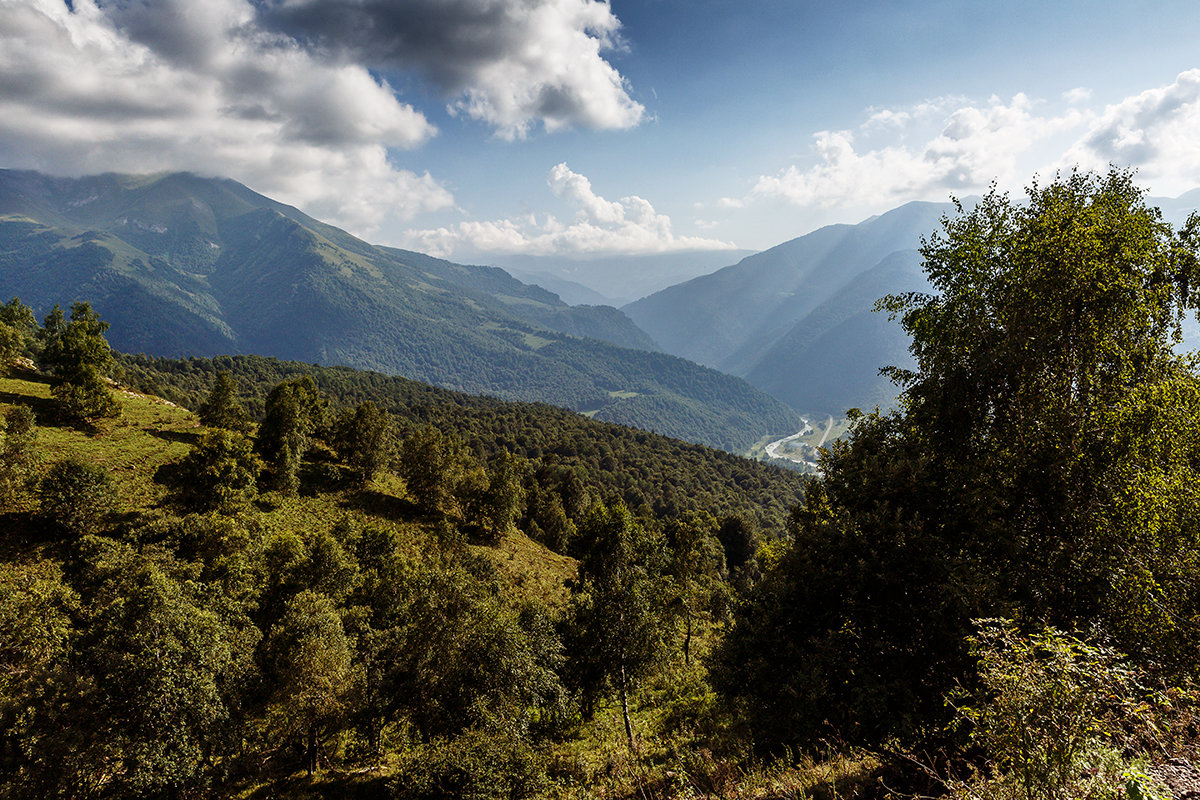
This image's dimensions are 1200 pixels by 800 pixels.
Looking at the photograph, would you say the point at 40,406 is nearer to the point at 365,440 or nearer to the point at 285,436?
the point at 285,436

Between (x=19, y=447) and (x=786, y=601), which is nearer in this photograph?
(x=786, y=601)

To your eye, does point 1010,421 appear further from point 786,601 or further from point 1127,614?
point 786,601

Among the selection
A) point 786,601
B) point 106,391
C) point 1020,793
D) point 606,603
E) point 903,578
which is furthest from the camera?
point 106,391

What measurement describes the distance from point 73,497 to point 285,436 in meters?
18.7

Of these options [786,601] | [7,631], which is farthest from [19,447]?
[786,601]

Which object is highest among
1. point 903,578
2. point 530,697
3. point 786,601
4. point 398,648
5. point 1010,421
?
point 1010,421

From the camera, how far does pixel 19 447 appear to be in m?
29.9

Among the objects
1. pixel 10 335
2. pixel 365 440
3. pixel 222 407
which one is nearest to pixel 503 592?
pixel 365 440

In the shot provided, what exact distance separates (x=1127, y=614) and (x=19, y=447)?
52.3 metres

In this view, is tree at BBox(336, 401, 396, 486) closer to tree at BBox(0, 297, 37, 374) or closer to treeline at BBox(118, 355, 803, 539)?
tree at BBox(0, 297, 37, 374)

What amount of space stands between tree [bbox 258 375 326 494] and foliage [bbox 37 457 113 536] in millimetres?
14617

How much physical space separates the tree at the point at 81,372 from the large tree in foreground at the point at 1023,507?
5629 cm

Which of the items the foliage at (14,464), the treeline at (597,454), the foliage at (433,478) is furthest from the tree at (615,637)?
the treeline at (597,454)

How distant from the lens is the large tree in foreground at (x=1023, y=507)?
9391 mm
